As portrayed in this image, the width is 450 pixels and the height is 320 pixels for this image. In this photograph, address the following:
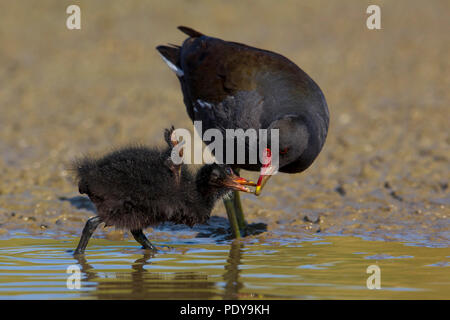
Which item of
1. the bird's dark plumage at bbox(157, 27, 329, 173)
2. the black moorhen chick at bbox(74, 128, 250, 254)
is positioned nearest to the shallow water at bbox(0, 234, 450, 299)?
the black moorhen chick at bbox(74, 128, 250, 254)

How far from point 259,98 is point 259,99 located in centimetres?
1

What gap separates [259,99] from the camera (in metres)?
6.75

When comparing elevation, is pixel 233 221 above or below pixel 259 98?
below

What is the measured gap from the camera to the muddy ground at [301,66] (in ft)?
25.5

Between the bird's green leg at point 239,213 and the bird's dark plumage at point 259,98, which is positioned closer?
the bird's dark plumage at point 259,98

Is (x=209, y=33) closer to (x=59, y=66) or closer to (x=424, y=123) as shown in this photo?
(x=59, y=66)

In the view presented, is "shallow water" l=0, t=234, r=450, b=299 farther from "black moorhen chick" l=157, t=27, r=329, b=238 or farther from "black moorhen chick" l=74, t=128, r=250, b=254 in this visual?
"black moorhen chick" l=157, t=27, r=329, b=238

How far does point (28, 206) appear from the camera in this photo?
7.89m

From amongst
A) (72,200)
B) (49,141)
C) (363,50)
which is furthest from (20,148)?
(363,50)

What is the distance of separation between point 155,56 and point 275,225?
721cm

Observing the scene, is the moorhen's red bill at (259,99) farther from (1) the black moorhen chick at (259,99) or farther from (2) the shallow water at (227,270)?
(2) the shallow water at (227,270)

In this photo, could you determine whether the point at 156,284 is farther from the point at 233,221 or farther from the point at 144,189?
A: the point at 233,221

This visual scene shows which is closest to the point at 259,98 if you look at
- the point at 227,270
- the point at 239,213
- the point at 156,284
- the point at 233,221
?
the point at 233,221

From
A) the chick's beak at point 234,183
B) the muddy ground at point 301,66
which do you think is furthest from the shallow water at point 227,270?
the muddy ground at point 301,66
